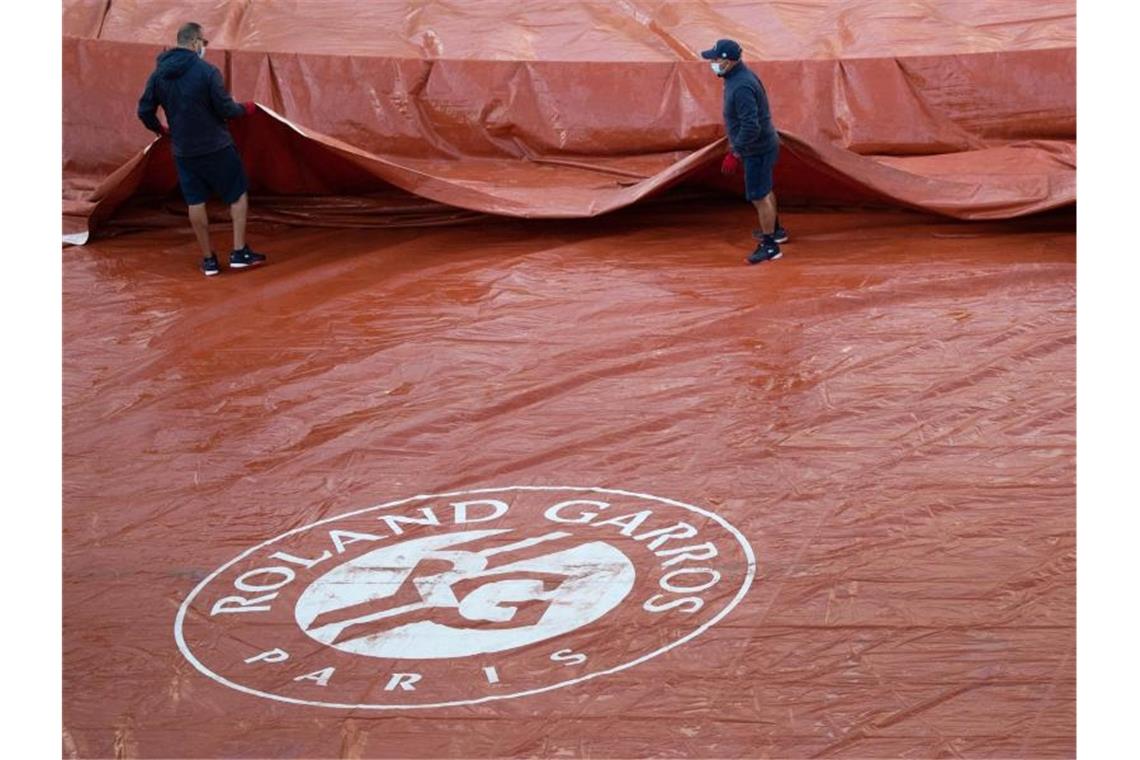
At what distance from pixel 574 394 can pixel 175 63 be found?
2367 mm

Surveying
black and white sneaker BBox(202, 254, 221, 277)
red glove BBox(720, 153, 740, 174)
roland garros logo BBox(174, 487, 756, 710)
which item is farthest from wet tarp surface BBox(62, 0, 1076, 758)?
red glove BBox(720, 153, 740, 174)

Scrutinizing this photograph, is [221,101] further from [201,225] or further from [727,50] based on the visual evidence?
[727,50]

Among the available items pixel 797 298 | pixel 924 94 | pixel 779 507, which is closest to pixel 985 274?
pixel 797 298

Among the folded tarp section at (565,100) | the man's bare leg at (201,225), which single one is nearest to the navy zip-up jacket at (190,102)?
the man's bare leg at (201,225)

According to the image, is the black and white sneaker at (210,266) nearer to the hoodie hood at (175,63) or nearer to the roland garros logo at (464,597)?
the hoodie hood at (175,63)

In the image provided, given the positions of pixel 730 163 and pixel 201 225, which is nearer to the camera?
pixel 730 163

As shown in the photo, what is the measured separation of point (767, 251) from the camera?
6.07 m

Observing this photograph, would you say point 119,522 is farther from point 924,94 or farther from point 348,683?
point 924,94

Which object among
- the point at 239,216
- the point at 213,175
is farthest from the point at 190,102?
the point at 239,216

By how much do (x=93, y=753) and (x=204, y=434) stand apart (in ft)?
5.49

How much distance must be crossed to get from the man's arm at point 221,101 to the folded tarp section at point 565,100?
1.10ft

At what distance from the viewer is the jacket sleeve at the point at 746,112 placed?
5.88m

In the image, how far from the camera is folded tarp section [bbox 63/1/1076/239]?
6.68 meters

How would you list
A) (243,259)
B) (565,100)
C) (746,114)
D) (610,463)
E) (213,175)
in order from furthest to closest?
(565,100), (243,259), (213,175), (746,114), (610,463)
